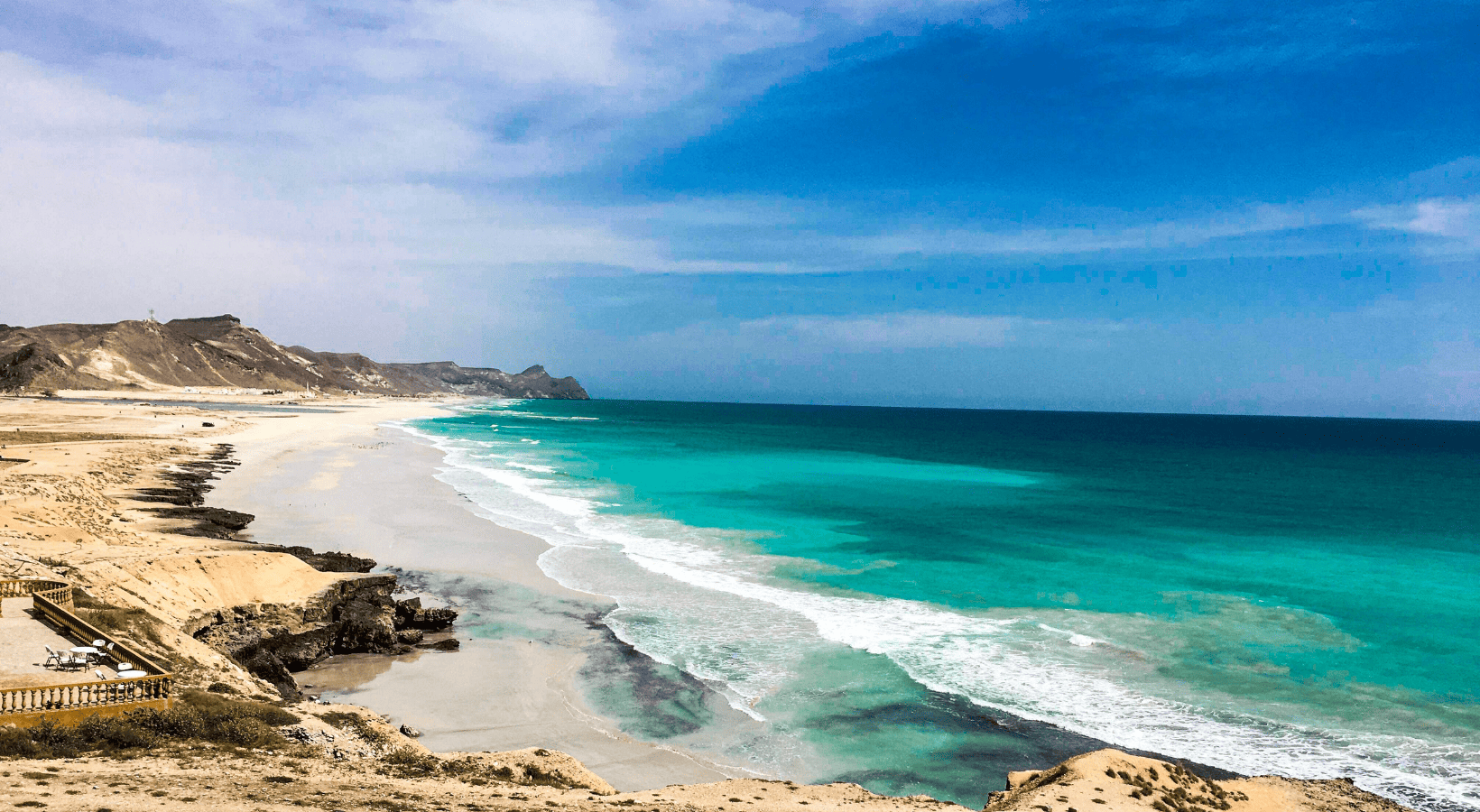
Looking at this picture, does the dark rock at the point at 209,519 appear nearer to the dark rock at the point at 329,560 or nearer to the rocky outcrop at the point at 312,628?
the dark rock at the point at 329,560

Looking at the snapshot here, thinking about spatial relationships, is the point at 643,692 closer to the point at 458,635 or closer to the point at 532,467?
the point at 458,635

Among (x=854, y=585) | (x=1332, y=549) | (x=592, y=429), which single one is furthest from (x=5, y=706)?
(x=592, y=429)

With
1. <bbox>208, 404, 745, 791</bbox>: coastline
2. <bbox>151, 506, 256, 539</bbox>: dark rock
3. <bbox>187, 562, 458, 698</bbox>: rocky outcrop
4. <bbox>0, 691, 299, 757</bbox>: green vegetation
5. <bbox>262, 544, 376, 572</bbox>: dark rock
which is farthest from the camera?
<bbox>151, 506, 256, 539</bbox>: dark rock

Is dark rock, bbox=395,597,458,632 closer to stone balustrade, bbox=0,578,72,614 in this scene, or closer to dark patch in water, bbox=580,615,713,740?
dark patch in water, bbox=580,615,713,740

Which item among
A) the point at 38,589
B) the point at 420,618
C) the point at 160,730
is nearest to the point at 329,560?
the point at 420,618

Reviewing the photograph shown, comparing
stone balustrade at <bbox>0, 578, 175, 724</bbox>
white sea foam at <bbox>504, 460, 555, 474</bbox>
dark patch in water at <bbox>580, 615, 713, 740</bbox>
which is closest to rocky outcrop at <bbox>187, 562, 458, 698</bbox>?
stone balustrade at <bbox>0, 578, 175, 724</bbox>

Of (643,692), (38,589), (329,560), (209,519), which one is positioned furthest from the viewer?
(209,519)

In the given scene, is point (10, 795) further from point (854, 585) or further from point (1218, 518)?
point (1218, 518)
